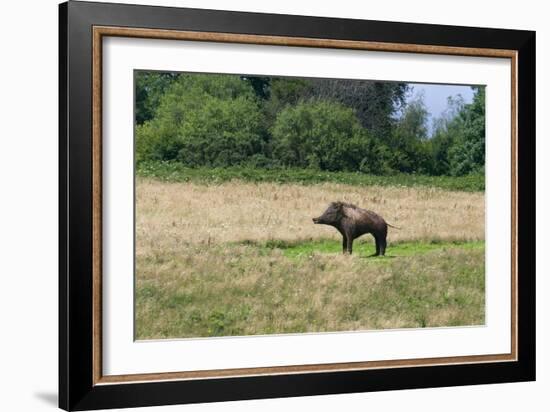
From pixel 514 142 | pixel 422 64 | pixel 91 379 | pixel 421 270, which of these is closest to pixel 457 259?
pixel 421 270


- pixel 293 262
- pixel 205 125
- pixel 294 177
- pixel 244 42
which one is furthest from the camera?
pixel 294 177

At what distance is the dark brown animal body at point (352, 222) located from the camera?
6.94m

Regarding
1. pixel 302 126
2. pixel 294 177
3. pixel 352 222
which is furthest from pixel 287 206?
pixel 302 126

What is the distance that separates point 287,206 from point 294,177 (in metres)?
0.21

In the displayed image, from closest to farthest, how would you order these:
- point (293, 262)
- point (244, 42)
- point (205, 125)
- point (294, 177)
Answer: point (244, 42) → point (205, 125) → point (293, 262) → point (294, 177)

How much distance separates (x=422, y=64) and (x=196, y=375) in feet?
8.82

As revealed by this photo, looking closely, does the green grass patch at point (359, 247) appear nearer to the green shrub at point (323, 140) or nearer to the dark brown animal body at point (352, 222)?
the dark brown animal body at point (352, 222)

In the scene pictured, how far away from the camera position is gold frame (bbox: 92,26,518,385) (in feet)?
20.4

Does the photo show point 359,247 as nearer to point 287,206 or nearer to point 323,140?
point 287,206

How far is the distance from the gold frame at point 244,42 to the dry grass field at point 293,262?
263 mm

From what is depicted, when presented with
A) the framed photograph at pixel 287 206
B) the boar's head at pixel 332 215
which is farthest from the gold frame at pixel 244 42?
the boar's head at pixel 332 215

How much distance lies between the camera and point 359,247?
7.04 m

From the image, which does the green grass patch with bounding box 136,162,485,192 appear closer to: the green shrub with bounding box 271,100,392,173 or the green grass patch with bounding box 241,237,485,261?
the green shrub with bounding box 271,100,392,173

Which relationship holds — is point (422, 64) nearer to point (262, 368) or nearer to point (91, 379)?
point (262, 368)
